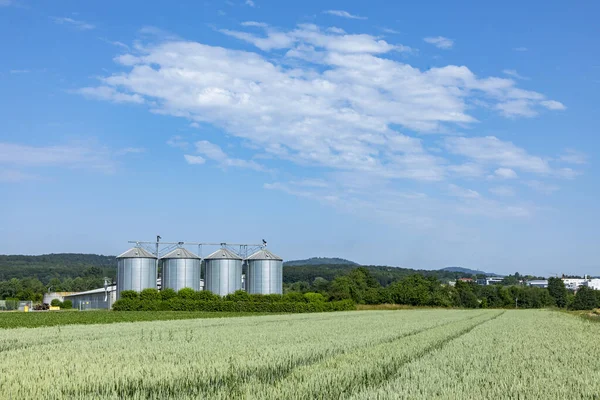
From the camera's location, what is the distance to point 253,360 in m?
15.8

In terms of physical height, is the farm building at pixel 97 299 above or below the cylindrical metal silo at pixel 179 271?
below

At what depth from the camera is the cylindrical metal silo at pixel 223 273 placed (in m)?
93.7

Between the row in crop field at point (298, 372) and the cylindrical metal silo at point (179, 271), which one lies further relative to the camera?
the cylindrical metal silo at point (179, 271)

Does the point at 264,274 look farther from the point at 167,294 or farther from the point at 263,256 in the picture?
the point at 167,294

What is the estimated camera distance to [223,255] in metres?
95.0

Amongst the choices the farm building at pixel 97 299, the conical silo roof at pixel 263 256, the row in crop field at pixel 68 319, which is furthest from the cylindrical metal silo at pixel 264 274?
the row in crop field at pixel 68 319

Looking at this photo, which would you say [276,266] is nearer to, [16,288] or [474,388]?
[474,388]

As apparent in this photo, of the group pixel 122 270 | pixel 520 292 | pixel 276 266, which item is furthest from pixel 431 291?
pixel 122 270

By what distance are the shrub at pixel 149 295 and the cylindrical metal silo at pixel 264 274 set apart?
1625 cm

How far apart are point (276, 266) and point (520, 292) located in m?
90.1

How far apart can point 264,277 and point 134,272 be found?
19.2 metres

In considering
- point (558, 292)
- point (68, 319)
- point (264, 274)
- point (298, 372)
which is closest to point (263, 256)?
point (264, 274)

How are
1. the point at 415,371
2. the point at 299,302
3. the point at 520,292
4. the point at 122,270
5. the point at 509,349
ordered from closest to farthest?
the point at 415,371, the point at 509,349, the point at 299,302, the point at 122,270, the point at 520,292

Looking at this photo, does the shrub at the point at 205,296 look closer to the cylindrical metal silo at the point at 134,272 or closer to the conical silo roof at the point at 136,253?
the cylindrical metal silo at the point at 134,272
